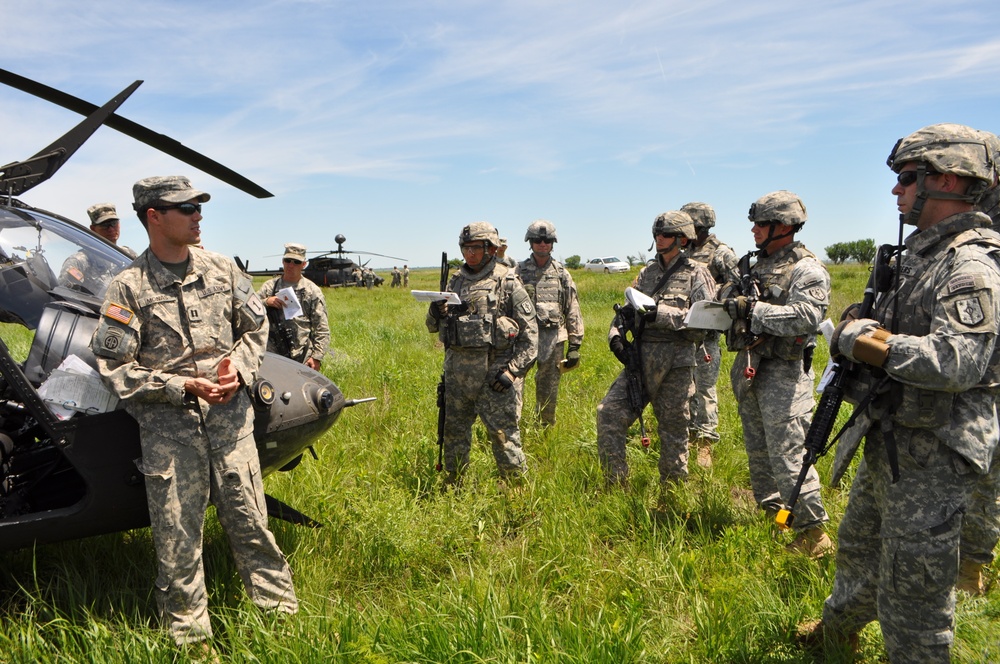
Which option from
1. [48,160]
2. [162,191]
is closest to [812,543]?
[162,191]

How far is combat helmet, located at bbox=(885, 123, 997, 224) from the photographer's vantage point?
106 inches

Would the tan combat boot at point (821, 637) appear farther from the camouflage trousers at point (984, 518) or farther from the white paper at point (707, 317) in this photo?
the white paper at point (707, 317)

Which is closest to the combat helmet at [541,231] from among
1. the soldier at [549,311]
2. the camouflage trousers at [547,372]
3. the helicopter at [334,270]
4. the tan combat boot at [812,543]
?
the soldier at [549,311]

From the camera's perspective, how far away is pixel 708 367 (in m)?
6.98

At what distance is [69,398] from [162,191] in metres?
0.98

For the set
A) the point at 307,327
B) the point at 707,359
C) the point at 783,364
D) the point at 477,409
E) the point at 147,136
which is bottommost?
the point at 477,409

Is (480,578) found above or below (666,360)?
below

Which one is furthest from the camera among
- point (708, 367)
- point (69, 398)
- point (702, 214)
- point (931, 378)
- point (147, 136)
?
point (702, 214)

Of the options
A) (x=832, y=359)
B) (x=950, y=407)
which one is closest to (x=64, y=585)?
(x=832, y=359)

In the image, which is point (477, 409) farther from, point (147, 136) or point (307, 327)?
point (147, 136)

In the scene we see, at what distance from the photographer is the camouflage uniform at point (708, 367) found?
6746 mm

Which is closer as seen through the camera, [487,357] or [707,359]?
[487,357]

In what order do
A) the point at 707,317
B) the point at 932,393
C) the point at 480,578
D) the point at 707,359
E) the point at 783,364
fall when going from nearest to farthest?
the point at 932,393 → the point at 480,578 → the point at 783,364 → the point at 707,317 → the point at 707,359

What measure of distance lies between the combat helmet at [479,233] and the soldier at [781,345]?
1.74 meters
